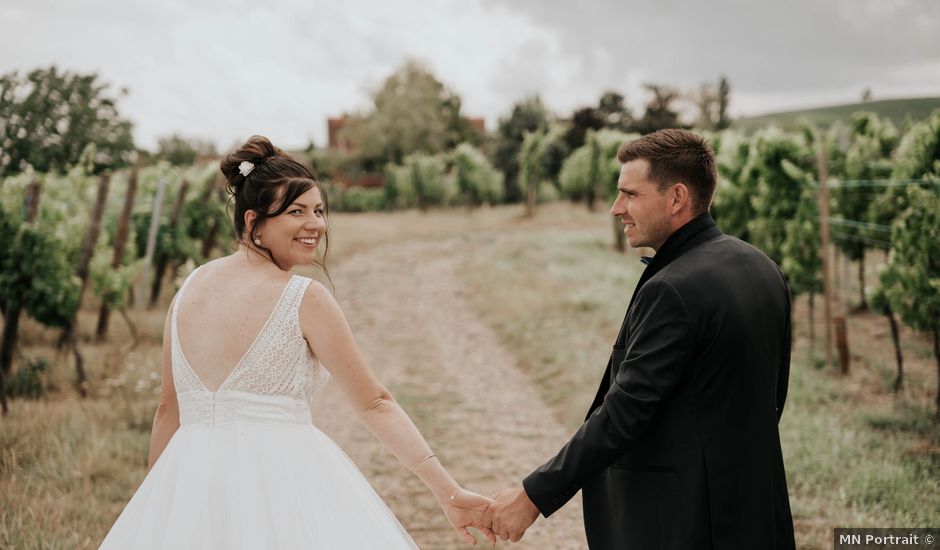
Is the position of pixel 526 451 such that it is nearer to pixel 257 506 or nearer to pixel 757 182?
pixel 257 506

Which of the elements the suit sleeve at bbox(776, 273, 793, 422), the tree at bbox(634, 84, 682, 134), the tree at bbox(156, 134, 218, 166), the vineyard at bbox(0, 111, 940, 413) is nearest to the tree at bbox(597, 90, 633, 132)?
the tree at bbox(634, 84, 682, 134)

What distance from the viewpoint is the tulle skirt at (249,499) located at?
2186mm

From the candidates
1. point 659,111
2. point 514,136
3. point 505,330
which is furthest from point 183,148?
point 505,330

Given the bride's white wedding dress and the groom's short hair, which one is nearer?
the bride's white wedding dress

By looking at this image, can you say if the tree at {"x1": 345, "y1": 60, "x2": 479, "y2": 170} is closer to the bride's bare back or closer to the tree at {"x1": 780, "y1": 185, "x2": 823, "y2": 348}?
the tree at {"x1": 780, "y1": 185, "x2": 823, "y2": 348}

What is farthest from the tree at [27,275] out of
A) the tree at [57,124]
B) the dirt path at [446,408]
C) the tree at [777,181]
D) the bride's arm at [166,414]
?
the tree at [57,124]

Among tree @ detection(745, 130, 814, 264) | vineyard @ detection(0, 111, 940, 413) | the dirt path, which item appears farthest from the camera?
tree @ detection(745, 130, 814, 264)

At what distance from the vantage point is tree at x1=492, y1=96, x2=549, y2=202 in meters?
50.2

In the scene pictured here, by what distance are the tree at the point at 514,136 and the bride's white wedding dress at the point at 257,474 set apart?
48272mm

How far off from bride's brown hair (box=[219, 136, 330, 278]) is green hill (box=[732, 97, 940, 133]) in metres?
41.9

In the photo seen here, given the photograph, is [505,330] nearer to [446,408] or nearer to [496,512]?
[446,408]

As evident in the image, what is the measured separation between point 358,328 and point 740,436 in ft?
37.0

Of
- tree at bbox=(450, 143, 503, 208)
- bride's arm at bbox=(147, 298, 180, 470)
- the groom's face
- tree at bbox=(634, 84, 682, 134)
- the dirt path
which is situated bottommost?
the dirt path

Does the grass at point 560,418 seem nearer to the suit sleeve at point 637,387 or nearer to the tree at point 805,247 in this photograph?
the tree at point 805,247
